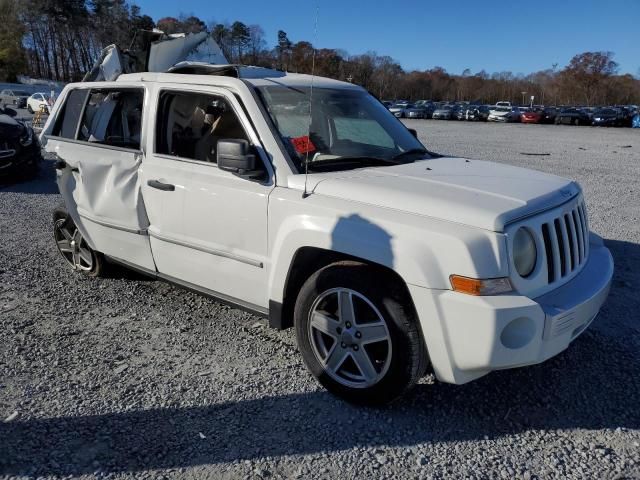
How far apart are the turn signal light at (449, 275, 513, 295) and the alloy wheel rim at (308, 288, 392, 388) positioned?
→ 0.50 meters

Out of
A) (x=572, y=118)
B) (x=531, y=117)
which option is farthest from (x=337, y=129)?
(x=531, y=117)

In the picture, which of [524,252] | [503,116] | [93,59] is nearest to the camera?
[524,252]

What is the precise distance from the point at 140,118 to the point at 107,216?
878 mm

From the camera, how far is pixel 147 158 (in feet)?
13.5

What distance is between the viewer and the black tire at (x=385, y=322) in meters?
2.88

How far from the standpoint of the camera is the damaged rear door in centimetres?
424

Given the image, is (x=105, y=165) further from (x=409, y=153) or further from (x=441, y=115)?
(x=441, y=115)

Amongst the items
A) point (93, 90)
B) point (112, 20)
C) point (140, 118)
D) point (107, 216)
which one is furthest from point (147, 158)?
point (112, 20)

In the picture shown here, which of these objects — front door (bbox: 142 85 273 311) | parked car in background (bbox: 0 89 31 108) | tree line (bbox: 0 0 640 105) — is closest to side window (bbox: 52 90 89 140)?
front door (bbox: 142 85 273 311)

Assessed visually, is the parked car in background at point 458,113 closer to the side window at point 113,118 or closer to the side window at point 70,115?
the side window at point 70,115

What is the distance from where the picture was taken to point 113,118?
467 centimetres

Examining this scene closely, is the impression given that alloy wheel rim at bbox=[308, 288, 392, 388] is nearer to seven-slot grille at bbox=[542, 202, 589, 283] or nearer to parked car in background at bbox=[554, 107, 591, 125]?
seven-slot grille at bbox=[542, 202, 589, 283]

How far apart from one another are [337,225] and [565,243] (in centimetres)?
134

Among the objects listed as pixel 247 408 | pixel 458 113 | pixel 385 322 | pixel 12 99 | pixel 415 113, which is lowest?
pixel 12 99
